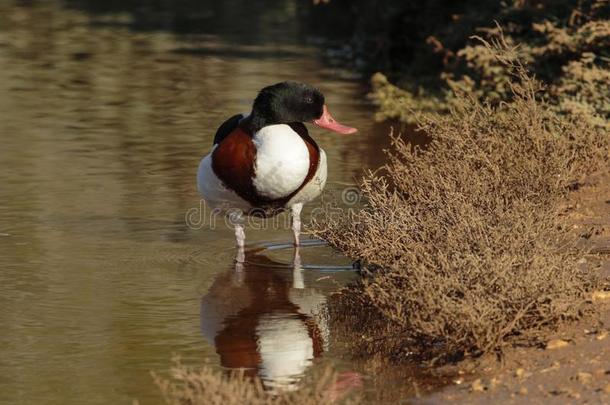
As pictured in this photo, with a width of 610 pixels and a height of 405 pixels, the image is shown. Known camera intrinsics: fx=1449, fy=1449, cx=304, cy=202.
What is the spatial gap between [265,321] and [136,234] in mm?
2382

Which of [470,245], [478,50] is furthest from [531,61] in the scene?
[470,245]

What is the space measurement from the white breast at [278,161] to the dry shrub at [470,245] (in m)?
0.63

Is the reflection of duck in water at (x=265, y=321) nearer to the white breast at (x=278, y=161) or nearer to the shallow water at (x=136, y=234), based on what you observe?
the shallow water at (x=136, y=234)

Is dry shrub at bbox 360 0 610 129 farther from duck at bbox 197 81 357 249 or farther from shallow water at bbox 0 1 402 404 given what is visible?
duck at bbox 197 81 357 249

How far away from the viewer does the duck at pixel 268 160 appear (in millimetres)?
9539

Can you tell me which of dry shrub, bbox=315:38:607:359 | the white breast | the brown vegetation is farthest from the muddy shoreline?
the brown vegetation

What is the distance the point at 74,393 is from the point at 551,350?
2.36m

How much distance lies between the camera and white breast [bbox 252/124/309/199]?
9.52m

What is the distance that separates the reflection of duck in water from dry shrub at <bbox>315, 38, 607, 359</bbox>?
0.87 feet

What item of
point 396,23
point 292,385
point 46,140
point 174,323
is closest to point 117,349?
point 174,323

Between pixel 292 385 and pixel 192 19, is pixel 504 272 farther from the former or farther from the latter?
pixel 192 19

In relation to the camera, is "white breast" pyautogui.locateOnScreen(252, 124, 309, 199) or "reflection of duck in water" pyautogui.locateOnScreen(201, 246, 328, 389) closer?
"reflection of duck in water" pyautogui.locateOnScreen(201, 246, 328, 389)

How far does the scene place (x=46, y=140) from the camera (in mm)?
14648

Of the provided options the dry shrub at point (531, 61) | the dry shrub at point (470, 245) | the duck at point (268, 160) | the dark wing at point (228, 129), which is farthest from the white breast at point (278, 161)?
the dry shrub at point (531, 61)
